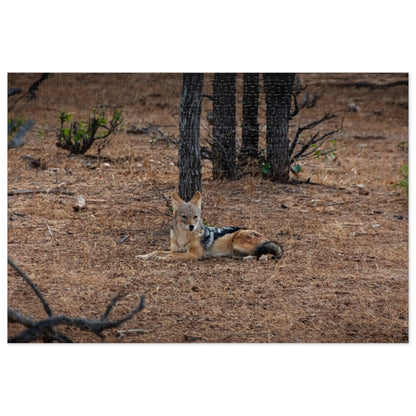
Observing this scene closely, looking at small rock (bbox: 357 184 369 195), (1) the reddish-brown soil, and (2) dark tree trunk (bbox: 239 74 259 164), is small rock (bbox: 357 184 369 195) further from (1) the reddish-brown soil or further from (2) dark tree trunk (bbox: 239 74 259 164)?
(2) dark tree trunk (bbox: 239 74 259 164)

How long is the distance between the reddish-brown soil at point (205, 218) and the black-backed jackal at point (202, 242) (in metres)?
0.11

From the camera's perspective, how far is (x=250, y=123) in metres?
6.76

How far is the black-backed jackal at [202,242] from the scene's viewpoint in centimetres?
521

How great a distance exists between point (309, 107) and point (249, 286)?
3058 mm

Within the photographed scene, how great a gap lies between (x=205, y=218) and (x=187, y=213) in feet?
2.96

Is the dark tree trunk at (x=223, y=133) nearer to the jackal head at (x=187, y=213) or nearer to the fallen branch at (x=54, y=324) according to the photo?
the jackal head at (x=187, y=213)

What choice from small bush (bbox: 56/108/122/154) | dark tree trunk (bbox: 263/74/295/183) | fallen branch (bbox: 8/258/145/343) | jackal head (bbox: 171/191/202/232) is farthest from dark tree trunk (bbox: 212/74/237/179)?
fallen branch (bbox: 8/258/145/343)

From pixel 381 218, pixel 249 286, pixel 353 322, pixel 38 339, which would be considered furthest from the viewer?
pixel 381 218

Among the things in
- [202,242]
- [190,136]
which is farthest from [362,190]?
[202,242]

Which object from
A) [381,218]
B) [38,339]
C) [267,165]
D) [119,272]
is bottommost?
[38,339]

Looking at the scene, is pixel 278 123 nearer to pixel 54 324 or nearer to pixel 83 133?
pixel 83 133

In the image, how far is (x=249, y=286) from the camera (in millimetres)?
4758
